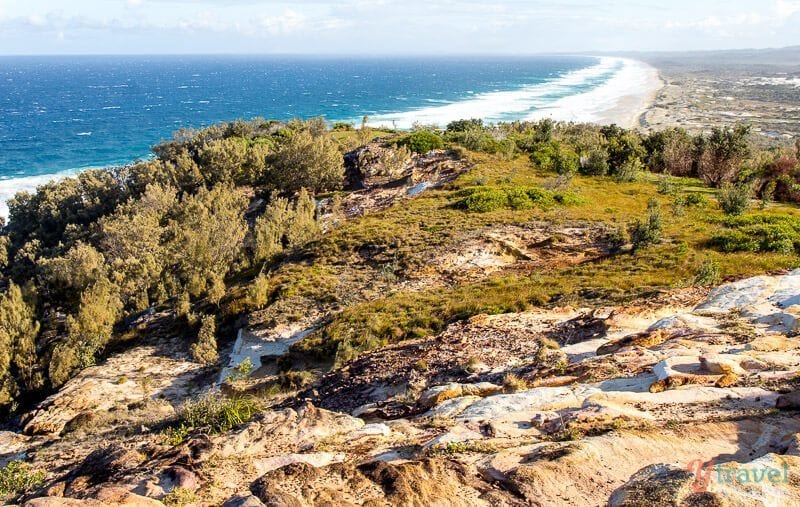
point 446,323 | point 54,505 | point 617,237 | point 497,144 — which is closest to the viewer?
point 54,505

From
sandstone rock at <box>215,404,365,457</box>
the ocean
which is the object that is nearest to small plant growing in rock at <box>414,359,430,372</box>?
sandstone rock at <box>215,404,365,457</box>

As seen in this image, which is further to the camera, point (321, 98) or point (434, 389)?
point (321, 98)

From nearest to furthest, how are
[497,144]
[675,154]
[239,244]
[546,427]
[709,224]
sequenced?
[546,427] < [709,224] < [239,244] < [675,154] < [497,144]

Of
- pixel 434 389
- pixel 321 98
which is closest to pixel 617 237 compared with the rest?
pixel 434 389

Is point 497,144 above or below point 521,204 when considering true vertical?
above

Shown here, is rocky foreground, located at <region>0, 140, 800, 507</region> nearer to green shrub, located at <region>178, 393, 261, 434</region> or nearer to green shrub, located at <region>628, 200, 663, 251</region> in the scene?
green shrub, located at <region>178, 393, 261, 434</region>

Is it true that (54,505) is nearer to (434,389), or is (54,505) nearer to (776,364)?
(434,389)

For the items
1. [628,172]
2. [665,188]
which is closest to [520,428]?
[665,188]

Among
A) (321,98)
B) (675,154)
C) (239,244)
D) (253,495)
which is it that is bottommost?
(239,244)

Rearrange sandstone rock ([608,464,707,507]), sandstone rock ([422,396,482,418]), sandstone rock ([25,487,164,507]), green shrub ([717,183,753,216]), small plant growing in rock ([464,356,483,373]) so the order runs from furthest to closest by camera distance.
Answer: green shrub ([717,183,753,216])
small plant growing in rock ([464,356,483,373])
sandstone rock ([422,396,482,418])
sandstone rock ([25,487,164,507])
sandstone rock ([608,464,707,507])
